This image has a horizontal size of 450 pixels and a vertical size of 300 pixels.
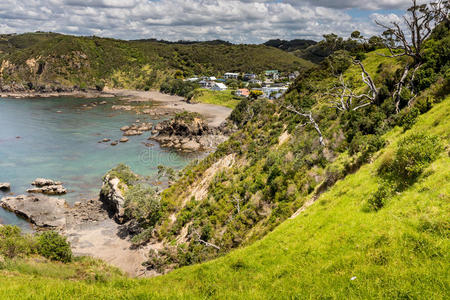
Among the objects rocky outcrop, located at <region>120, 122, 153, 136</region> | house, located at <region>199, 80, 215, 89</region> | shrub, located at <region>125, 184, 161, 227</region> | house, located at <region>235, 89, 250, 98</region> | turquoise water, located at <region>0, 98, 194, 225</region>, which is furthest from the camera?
house, located at <region>199, 80, 215, 89</region>

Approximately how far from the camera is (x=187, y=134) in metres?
86.8

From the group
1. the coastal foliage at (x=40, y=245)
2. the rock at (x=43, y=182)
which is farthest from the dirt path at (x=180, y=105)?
the coastal foliage at (x=40, y=245)

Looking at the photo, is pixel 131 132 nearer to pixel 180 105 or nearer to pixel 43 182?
pixel 43 182

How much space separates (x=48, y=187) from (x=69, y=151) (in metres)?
25.0

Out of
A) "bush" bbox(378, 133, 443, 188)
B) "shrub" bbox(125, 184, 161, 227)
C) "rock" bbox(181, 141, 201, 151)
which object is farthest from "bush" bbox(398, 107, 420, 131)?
"rock" bbox(181, 141, 201, 151)

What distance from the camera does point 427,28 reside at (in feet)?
62.2

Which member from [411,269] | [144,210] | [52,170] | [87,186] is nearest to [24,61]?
[52,170]

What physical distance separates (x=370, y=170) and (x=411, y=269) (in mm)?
7803

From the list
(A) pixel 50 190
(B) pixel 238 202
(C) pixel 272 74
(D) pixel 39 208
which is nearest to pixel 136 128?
(A) pixel 50 190

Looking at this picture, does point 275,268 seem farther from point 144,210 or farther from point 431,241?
point 144,210

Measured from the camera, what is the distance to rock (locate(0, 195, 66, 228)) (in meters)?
41.6

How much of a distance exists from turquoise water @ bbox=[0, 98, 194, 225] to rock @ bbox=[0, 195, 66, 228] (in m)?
1.34

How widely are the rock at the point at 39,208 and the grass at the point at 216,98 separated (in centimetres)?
9793

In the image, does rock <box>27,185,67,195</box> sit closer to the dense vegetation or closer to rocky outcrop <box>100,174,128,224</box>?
rocky outcrop <box>100,174,128,224</box>
